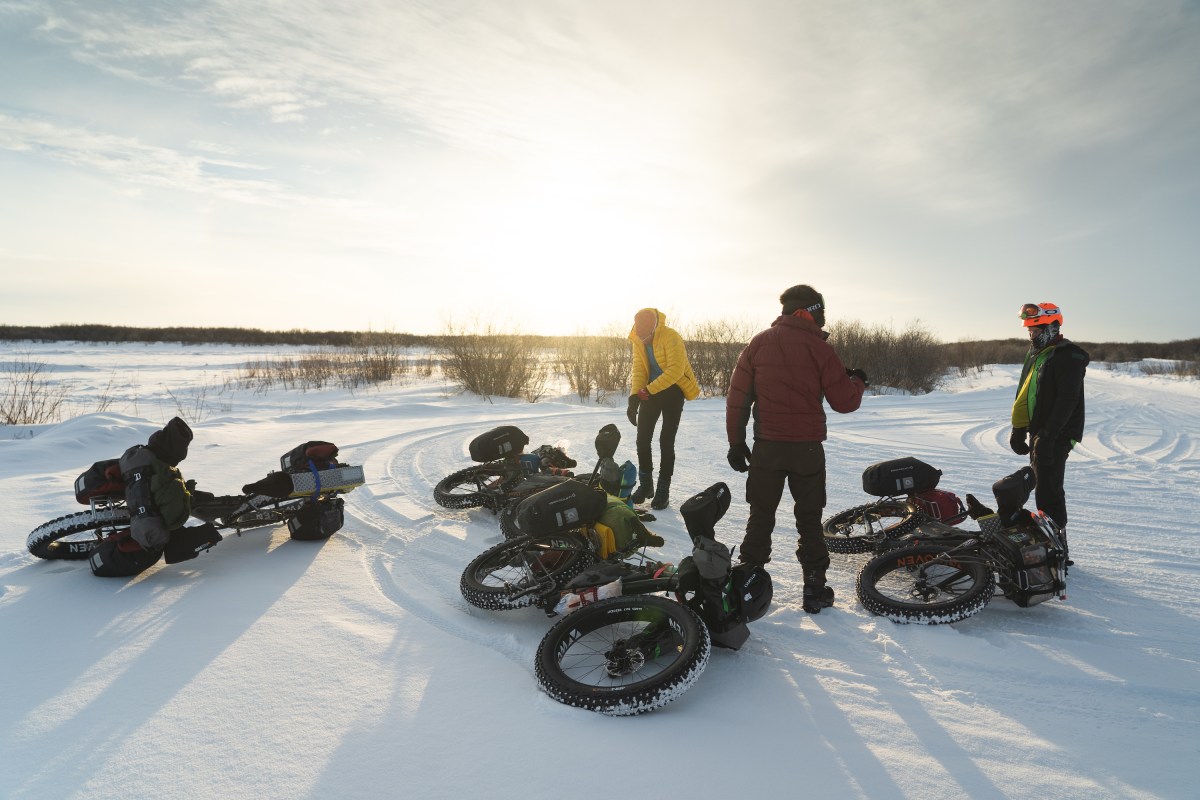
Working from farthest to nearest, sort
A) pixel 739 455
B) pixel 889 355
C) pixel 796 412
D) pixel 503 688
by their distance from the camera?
pixel 889 355 → pixel 739 455 → pixel 796 412 → pixel 503 688

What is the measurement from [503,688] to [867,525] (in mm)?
3377

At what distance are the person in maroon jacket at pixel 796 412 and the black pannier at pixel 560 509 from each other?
39.5 inches

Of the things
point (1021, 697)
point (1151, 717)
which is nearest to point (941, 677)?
point (1021, 697)

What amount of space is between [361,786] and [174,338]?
55.4 meters

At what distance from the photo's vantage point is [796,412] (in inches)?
139

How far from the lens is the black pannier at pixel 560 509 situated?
3.60 m

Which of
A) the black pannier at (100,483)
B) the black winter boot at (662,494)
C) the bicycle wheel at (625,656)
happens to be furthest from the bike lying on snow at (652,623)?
the black pannier at (100,483)

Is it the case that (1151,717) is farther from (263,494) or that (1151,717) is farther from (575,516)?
(263,494)

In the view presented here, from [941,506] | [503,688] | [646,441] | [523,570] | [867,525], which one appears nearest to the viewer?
[503,688]

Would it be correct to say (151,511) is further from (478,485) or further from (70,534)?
(478,485)

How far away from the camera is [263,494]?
15.3 ft

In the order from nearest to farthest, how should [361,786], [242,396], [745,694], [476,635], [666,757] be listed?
1. [361,786]
2. [666,757]
3. [745,694]
4. [476,635]
5. [242,396]

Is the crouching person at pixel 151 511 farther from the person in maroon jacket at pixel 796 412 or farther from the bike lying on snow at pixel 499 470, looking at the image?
the person in maroon jacket at pixel 796 412

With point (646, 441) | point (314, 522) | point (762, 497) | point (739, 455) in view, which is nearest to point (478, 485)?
point (314, 522)
